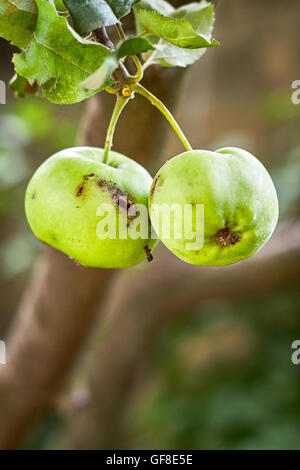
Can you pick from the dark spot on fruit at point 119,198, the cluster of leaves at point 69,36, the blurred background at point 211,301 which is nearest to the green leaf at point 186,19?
the cluster of leaves at point 69,36

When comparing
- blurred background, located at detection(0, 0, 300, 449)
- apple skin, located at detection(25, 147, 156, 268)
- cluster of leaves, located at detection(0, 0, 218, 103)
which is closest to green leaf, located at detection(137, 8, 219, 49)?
cluster of leaves, located at detection(0, 0, 218, 103)

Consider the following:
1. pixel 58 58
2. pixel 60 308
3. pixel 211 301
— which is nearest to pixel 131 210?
pixel 58 58

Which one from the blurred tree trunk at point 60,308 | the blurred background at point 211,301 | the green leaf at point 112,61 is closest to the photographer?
the green leaf at point 112,61

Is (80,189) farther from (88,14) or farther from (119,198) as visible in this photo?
(88,14)

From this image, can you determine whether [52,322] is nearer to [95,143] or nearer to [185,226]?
[95,143]

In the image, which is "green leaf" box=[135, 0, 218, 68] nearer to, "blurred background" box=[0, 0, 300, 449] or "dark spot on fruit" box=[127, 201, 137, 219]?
"dark spot on fruit" box=[127, 201, 137, 219]

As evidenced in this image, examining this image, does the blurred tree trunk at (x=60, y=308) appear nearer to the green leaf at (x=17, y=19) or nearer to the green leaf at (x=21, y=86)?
the green leaf at (x=21, y=86)

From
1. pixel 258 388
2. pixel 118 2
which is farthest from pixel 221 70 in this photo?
pixel 118 2
